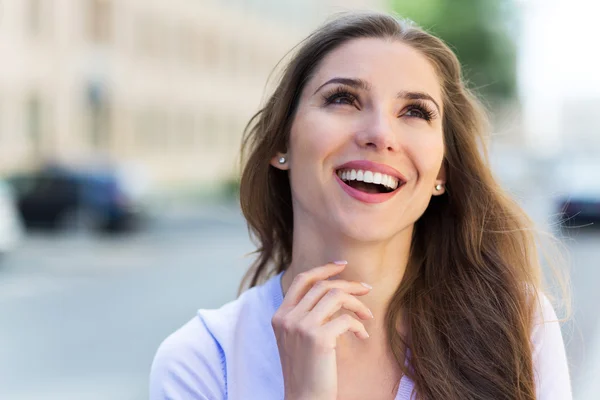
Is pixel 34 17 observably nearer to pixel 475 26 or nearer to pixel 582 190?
pixel 582 190

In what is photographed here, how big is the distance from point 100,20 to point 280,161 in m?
29.4

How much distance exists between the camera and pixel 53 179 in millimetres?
17422

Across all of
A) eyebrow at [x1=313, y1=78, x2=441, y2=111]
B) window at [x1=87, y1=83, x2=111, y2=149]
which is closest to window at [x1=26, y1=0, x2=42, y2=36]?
window at [x1=87, y1=83, x2=111, y2=149]

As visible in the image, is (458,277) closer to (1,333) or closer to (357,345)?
(357,345)

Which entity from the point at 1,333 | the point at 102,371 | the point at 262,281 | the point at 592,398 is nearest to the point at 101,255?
the point at 1,333

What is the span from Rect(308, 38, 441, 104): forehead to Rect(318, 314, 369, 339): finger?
1.71ft

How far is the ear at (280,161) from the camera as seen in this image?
216 centimetres

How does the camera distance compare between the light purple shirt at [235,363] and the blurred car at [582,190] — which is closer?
the light purple shirt at [235,363]

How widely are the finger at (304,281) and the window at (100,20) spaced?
94.9 ft

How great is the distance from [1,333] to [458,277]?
708 centimetres

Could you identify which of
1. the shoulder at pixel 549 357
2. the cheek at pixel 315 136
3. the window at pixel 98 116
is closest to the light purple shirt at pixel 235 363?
the shoulder at pixel 549 357

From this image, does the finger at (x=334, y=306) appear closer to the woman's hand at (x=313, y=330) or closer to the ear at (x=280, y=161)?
the woman's hand at (x=313, y=330)

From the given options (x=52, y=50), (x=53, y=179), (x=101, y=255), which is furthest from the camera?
(x=52, y=50)

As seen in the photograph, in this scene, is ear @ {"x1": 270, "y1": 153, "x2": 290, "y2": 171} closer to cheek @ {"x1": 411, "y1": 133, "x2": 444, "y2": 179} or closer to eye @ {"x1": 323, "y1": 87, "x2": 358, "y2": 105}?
eye @ {"x1": 323, "y1": 87, "x2": 358, "y2": 105}
